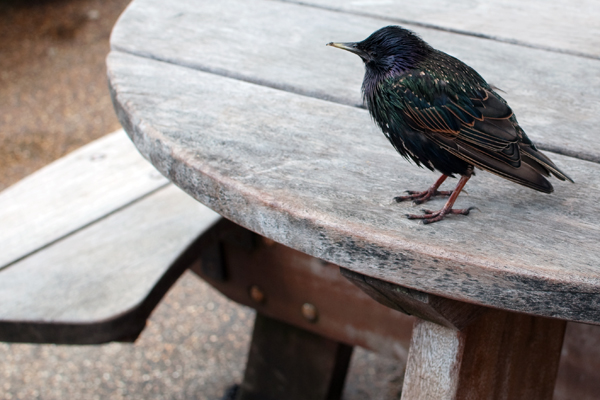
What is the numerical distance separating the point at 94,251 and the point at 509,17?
1.25 meters

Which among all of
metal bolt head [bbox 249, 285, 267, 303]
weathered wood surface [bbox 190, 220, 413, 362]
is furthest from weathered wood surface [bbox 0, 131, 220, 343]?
metal bolt head [bbox 249, 285, 267, 303]

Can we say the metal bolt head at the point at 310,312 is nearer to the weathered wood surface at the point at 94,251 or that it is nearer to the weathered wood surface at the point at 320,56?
the weathered wood surface at the point at 94,251

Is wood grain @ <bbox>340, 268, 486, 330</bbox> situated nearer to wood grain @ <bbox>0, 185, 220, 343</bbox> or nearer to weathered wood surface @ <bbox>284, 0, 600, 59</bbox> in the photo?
wood grain @ <bbox>0, 185, 220, 343</bbox>

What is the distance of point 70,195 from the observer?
1.85m

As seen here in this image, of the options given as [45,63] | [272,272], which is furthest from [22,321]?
[45,63]

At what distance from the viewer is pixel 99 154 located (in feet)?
6.89

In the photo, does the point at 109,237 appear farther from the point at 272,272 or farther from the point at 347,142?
the point at 347,142

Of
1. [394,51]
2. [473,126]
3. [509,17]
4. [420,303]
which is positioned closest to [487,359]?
[420,303]

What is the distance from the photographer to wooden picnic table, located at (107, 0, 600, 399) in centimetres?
84

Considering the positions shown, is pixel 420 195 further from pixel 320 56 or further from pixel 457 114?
pixel 320 56

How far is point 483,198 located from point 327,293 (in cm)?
94

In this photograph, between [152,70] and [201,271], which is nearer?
[152,70]

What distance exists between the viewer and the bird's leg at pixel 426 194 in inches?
37.9

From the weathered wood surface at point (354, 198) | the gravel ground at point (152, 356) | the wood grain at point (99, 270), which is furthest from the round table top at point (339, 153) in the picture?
the gravel ground at point (152, 356)
